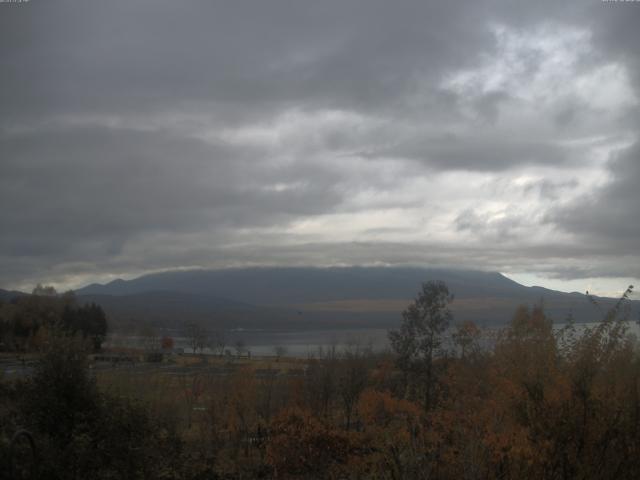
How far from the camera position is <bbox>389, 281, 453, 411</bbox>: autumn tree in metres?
34.2

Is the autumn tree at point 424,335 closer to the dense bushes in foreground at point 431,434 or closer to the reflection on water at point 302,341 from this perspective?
the reflection on water at point 302,341

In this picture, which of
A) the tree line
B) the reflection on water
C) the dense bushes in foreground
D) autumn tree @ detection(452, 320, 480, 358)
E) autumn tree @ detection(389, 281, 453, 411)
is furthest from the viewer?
the tree line

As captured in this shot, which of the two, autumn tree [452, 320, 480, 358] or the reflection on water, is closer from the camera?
autumn tree [452, 320, 480, 358]

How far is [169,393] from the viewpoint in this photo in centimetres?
3244

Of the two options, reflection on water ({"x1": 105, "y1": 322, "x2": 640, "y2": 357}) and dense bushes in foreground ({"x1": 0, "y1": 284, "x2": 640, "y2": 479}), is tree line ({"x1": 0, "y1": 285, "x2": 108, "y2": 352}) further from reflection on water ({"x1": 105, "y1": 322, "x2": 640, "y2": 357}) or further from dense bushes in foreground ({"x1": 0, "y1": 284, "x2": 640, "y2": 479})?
dense bushes in foreground ({"x1": 0, "y1": 284, "x2": 640, "y2": 479})

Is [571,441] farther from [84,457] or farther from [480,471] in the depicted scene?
[84,457]

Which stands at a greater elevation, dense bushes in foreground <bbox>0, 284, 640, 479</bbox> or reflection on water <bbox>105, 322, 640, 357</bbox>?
dense bushes in foreground <bbox>0, 284, 640, 479</bbox>

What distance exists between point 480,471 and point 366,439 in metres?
11.0

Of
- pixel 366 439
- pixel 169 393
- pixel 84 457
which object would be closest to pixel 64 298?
pixel 169 393

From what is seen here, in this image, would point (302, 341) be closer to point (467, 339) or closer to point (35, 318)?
point (35, 318)

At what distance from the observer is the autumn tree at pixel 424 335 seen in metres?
34.2

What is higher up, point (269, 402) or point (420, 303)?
point (420, 303)

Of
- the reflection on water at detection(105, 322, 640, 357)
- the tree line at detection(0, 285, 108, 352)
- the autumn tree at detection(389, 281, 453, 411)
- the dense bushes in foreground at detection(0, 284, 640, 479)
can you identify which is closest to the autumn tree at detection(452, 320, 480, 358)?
the reflection on water at detection(105, 322, 640, 357)

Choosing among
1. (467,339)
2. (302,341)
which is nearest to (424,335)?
(467,339)
